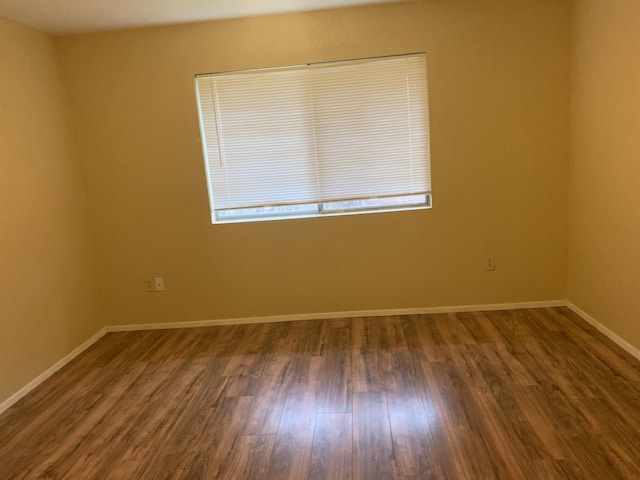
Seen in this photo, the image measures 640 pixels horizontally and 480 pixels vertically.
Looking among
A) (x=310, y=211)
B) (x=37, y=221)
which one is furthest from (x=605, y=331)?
(x=37, y=221)

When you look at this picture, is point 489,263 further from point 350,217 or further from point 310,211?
point 310,211

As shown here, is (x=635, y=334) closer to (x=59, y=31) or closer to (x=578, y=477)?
(x=578, y=477)

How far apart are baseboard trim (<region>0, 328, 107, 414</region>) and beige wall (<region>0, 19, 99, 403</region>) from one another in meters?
0.03

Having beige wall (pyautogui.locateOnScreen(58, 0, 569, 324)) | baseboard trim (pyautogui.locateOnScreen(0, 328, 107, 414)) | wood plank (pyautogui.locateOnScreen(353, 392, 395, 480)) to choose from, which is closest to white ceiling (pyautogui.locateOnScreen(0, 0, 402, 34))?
beige wall (pyautogui.locateOnScreen(58, 0, 569, 324))

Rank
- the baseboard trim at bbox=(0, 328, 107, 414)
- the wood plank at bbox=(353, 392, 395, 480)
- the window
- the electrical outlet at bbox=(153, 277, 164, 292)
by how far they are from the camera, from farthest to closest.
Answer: the electrical outlet at bbox=(153, 277, 164, 292) < the window < the baseboard trim at bbox=(0, 328, 107, 414) < the wood plank at bbox=(353, 392, 395, 480)

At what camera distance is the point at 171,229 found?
3768 mm

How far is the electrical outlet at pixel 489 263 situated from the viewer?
368 centimetres

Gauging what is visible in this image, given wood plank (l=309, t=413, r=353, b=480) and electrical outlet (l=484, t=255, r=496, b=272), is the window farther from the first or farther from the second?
wood plank (l=309, t=413, r=353, b=480)

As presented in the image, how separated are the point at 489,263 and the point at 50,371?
11.3ft

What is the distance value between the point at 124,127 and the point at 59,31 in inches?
32.1

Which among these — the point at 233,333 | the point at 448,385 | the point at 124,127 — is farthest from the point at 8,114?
the point at 448,385

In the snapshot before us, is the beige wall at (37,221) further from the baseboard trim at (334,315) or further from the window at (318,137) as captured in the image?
the window at (318,137)

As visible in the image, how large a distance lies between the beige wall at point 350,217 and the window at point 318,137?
0.11 meters

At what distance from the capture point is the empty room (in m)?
2.75
